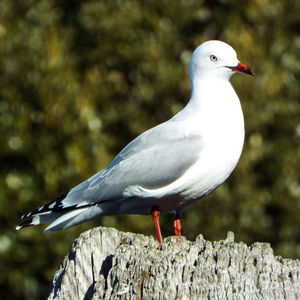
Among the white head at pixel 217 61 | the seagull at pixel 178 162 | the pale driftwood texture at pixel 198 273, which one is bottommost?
the pale driftwood texture at pixel 198 273

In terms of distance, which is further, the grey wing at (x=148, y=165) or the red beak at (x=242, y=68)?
the red beak at (x=242, y=68)

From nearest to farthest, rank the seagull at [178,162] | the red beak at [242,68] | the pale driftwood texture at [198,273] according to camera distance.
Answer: the pale driftwood texture at [198,273], the seagull at [178,162], the red beak at [242,68]

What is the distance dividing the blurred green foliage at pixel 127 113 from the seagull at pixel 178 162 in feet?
8.07

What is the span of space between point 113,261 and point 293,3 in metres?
6.47

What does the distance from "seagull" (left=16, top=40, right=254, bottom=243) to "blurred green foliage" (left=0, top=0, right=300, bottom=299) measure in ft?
8.07

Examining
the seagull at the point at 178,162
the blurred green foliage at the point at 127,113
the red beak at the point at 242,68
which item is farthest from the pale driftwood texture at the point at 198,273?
the blurred green foliage at the point at 127,113

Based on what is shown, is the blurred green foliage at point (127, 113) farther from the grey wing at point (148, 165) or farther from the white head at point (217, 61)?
the white head at point (217, 61)

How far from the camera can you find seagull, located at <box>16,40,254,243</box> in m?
5.09

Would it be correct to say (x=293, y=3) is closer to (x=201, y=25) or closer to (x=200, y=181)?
(x=201, y=25)

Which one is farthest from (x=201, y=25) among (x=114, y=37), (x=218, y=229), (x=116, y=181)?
(x=116, y=181)

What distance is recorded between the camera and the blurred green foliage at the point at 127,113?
8.16m

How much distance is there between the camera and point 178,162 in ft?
17.0

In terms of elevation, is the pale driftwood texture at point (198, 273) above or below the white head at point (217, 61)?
below

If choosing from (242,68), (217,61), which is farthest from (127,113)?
(242,68)
